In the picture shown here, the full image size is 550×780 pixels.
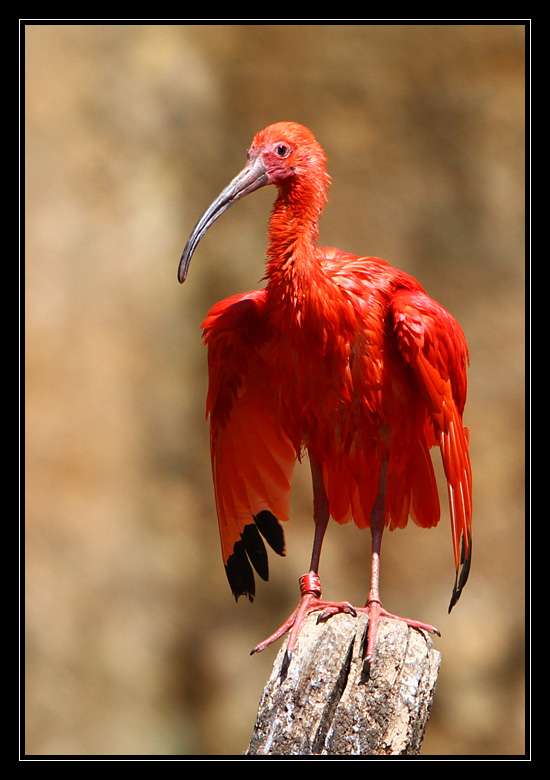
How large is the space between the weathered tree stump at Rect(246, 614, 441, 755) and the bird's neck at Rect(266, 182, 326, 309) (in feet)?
4.38

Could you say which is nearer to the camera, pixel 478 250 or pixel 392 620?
pixel 392 620

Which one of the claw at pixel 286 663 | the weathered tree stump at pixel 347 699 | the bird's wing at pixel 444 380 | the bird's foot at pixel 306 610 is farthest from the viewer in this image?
the bird's wing at pixel 444 380

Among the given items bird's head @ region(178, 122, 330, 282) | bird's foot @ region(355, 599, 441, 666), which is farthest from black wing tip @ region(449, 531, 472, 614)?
bird's head @ region(178, 122, 330, 282)

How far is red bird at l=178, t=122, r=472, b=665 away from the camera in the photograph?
4.80m

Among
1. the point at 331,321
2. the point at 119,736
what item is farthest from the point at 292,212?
the point at 119,736

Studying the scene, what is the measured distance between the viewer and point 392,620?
4.48m

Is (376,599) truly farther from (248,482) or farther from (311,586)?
(248,482)

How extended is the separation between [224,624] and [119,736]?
3.59 ft

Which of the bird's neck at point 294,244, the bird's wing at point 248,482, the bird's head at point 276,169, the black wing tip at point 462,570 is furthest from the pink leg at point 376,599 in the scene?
the bird's head at point 276,169

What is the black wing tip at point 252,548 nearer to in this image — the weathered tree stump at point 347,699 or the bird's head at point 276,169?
the weathered tree stump at point 347,699

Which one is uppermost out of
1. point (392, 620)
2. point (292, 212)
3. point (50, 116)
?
point (50, 116)

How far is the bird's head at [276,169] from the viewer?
15.8 ft

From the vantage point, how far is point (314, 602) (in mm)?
4738

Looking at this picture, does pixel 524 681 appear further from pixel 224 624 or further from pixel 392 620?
pixel 392 620
